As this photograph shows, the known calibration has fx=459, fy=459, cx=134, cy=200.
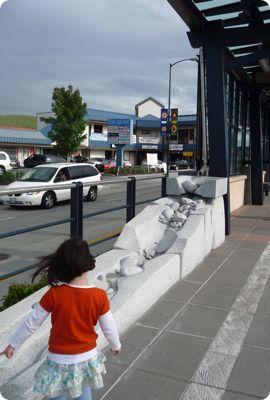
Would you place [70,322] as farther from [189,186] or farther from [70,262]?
[189,186]

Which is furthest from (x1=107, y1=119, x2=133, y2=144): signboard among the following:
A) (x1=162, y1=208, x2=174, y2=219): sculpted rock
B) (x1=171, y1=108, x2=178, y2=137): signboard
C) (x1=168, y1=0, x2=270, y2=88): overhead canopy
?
(x1=162, y1=208, x2=174, y2=219): sculpted rock

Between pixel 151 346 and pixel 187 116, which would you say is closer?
pixel 151 346

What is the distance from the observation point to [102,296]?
2438mm

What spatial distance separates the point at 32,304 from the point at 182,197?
4601 mm

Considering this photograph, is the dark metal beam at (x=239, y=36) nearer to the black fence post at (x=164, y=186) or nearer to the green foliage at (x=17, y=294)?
the black fence post at (x=164, y=186)

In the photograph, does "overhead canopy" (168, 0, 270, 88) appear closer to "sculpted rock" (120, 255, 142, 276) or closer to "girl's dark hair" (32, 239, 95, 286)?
"sculpted rock" (120, 255, 142, 276)

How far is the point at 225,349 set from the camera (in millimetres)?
3721

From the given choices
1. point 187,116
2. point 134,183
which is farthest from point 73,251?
point 187,116

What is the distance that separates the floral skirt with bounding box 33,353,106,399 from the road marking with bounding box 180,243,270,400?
836 millimetres

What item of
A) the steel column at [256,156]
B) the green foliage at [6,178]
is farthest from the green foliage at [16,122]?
the steel column at [256,156]

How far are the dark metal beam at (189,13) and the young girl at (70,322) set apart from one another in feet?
20.7

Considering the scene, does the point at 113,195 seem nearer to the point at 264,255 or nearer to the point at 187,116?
the point at 264,255

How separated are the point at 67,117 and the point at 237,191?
3167cm

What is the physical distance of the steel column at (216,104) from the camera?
865 centimetres
